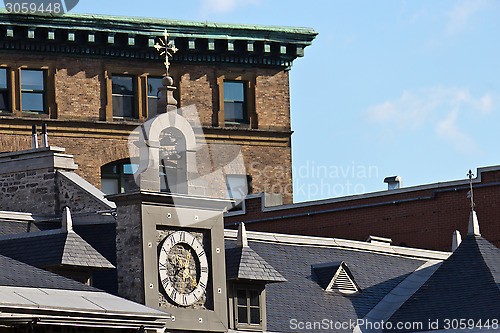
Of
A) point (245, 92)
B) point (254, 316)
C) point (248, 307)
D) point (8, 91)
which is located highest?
point (245, 92)

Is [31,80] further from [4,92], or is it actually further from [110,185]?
[110,185]

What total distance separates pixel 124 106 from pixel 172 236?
22414 millimetres

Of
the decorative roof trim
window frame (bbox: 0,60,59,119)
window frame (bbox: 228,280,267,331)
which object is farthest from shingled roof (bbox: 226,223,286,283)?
window frame (bbox: 0,60,59,119)

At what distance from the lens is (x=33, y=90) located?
2279 inches

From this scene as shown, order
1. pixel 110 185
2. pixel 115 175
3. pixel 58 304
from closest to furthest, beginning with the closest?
pixel 58 304, pixel 110 185, pixel 115 175

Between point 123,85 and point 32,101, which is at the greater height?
point 123,85

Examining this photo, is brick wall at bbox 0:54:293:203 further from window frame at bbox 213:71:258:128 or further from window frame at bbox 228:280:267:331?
window frame at bbox 228:280:267:331

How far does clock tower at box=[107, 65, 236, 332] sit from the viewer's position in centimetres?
3747

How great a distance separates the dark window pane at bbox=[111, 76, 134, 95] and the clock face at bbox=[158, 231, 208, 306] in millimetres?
21928

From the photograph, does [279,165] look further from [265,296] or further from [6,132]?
[265,296]

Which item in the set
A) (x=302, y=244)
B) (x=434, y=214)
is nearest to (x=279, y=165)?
(x=434, y=214)

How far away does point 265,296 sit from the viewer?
42281 mm

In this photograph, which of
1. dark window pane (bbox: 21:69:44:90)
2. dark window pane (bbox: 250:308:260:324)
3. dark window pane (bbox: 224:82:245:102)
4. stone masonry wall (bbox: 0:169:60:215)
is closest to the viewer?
dark window pane (bbox: 250:308:260:324)

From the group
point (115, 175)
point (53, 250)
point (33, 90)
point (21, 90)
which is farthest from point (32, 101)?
point (53, 250)
